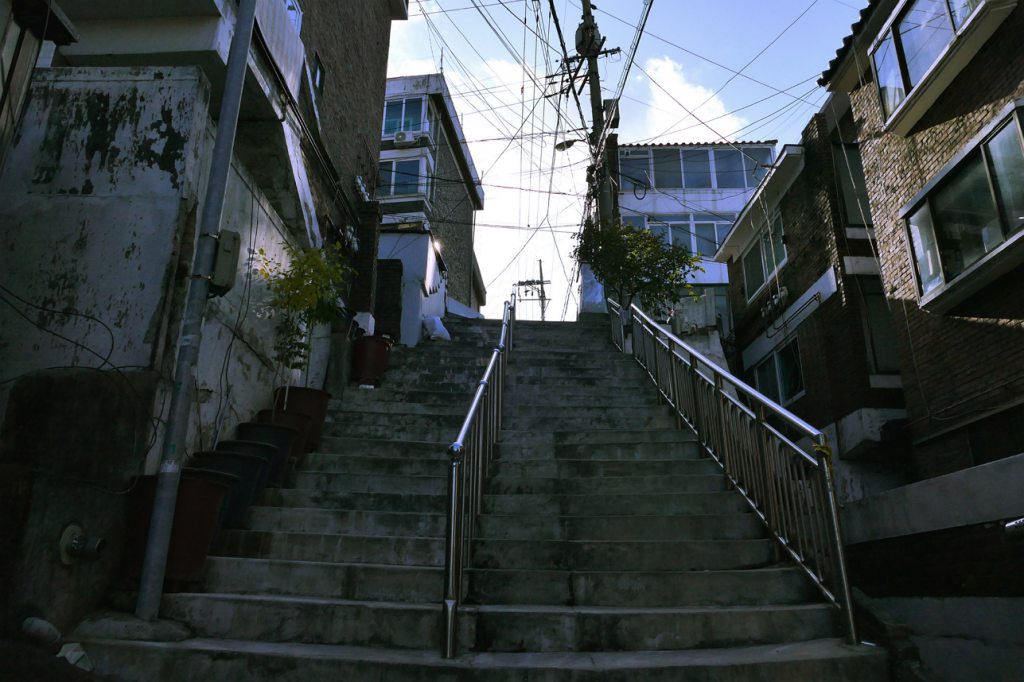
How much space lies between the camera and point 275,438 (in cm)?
521

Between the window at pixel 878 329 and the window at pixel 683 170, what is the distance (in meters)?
10.9

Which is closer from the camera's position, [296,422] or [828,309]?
[296,422]

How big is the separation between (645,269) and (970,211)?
17.6ft

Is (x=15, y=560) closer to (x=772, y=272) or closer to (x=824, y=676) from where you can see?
(x=824, y=676)

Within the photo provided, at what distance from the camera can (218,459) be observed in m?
4.47

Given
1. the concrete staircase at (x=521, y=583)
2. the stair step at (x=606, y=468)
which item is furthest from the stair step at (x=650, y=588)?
the stair step at (x=606, y=468)

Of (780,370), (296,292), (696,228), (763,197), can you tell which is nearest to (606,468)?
(296,292)

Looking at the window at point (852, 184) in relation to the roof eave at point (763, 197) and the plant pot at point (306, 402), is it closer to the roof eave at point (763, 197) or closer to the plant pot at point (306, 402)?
the roof eave at point (763, 197)

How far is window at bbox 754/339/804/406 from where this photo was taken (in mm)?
11484

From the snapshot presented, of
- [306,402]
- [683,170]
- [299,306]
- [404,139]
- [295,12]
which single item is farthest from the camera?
[683,170]

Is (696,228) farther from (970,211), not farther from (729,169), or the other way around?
(970,211)

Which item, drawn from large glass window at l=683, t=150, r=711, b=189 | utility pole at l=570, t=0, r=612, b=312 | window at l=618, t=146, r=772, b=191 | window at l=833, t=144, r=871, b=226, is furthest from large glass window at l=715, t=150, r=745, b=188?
window at l=833, t=144, r=871, b=226

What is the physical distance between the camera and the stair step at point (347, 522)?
4473 millimetres

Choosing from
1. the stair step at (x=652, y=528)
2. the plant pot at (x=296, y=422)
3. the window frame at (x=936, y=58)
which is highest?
the window frame at (x=936, y=58)
